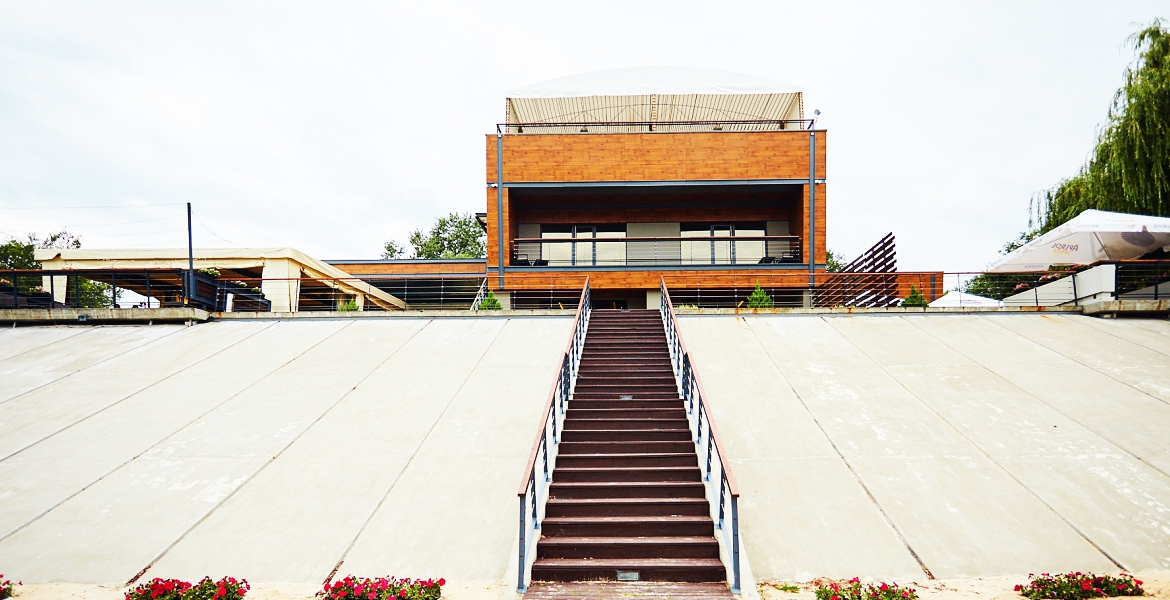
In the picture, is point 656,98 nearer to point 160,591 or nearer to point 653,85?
point 653,85

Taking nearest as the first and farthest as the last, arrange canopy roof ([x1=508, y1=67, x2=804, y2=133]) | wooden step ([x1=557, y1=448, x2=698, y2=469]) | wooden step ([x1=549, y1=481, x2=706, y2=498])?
1. wooden step ([x1=549, y1=481, x2=706, y2=498])
2. wooden step ([x1=557, y1=448, x2=698, y2=469])
3. canopy roof ([x1=508, y1=67, x2=804, y2=133])

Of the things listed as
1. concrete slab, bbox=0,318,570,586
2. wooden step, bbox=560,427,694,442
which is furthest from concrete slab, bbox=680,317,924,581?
concrete slab, bbox=0,318,570,586

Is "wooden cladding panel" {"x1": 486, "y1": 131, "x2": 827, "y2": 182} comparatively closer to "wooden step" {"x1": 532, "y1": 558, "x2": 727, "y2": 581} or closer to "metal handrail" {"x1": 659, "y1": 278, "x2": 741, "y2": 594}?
"metal handrail" {"x1": 659, "y1": 278, "x2": 741, "y2": 594}

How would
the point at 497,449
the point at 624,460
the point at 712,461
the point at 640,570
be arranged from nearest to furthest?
1. the point at 640,570
2. the point at 712,461
3. the point at 624,460
4. the point at 497,449

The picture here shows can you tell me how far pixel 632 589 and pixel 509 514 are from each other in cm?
198

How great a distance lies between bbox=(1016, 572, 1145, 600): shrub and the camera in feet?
19.3

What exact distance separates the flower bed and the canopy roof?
58.2ft

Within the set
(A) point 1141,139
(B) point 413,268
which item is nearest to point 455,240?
(B) point 413,268

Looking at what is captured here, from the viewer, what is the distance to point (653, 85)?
853 inches

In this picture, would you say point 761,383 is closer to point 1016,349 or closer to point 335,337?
point 1016,349

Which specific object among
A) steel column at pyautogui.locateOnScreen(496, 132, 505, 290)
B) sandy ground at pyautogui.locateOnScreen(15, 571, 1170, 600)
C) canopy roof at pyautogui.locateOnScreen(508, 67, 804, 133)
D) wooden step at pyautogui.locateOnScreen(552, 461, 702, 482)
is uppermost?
canopy roof at pyautogui.locateOnScreen(508, 67, 804, 133)

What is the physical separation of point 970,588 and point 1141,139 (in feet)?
54.8

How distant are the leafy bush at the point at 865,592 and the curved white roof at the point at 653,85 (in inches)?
691

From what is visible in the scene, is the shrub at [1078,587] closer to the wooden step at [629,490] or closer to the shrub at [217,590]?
the wooden step at [629,490]
